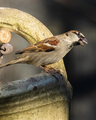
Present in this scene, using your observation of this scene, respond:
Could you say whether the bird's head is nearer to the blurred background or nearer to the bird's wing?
→ the bird's wing

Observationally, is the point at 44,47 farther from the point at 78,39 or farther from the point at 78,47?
A: the point at 78,47

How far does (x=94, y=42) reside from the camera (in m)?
1.41

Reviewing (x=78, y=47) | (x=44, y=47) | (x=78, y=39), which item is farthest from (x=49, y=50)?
(x=78, y=47)

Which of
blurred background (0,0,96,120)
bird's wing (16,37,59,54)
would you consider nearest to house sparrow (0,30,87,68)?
bird's wing (16,37,59,54)

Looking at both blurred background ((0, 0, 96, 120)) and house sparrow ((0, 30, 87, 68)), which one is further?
blurred background ((0, 0, 96, 120))

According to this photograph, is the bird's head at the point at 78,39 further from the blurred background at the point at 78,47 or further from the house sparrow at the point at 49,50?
the blurred background at the point at 78,47

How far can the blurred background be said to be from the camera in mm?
1356

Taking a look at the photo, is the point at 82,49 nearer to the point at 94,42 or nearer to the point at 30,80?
the point at 94,42

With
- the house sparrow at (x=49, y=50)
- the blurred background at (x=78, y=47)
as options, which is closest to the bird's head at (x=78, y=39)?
the house sparrow at (x=49, y=50)

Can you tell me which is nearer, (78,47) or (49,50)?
(49,50)

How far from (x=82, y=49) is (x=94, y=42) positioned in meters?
0.12

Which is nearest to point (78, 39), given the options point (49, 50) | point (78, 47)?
point (49, 50)

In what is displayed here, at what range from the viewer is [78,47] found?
1403mm

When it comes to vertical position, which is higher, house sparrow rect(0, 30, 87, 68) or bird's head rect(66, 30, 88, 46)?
bird's head rect(66, 30, 88, 46)
